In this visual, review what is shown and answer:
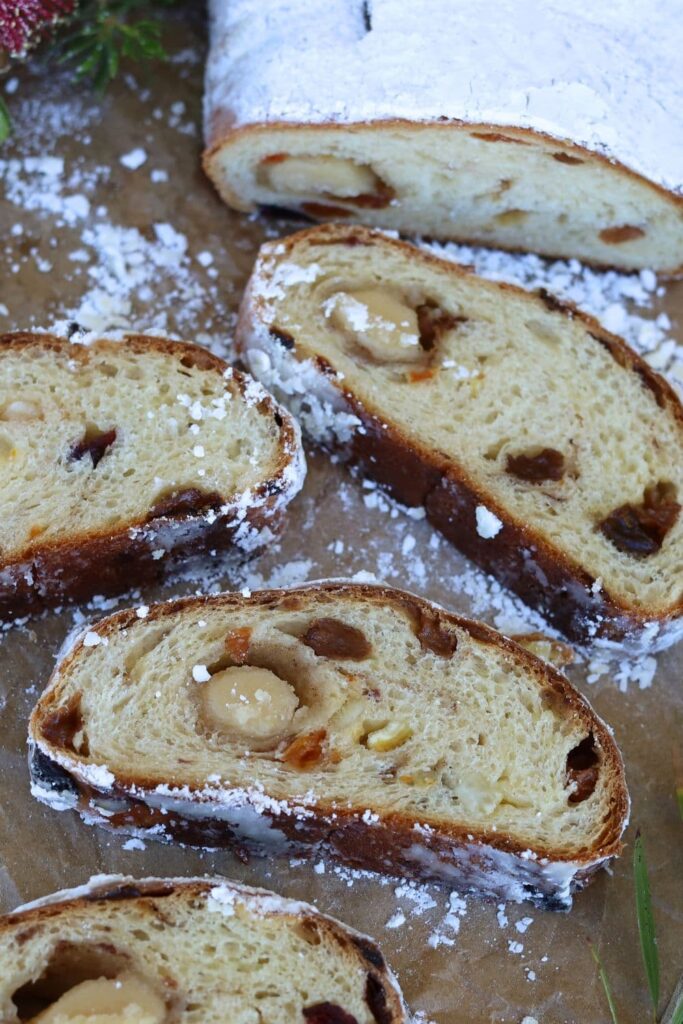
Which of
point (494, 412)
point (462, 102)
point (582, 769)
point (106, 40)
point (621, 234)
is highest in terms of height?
point (462, 102)

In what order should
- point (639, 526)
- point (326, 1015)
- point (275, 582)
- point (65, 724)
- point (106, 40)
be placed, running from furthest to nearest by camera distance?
1. point (106, 40)
2. point (275, 582)
3. point (639, 526)
4. point (65, 724)
5. point (326, 1015)

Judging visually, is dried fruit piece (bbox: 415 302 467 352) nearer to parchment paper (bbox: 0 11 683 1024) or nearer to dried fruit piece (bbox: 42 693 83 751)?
parchment paper (bbox: 0 11 683 1024)

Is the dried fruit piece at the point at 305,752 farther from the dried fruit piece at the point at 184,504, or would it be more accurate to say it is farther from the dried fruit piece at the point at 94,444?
the dried fruit piece at the point at 94,444

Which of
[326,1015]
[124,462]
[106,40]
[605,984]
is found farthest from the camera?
[106,40]

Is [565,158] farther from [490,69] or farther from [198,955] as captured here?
[198,955]

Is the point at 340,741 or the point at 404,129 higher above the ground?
the point at 404,129

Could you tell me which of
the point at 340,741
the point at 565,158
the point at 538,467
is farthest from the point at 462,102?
the point at 340,741
